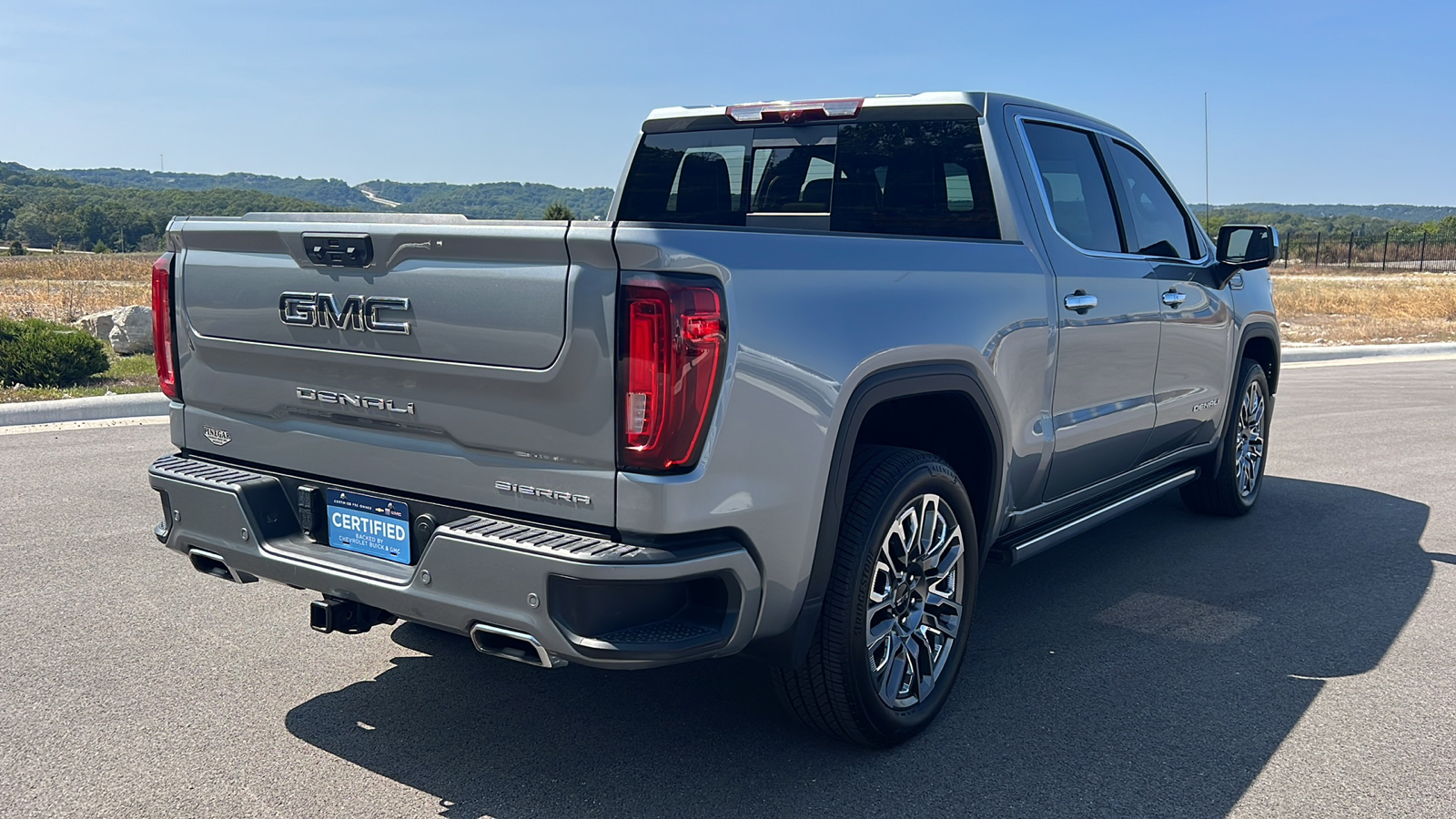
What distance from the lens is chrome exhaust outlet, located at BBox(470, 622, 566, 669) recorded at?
9.28ft

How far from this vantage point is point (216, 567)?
3486mm

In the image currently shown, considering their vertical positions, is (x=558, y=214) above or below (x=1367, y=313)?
above

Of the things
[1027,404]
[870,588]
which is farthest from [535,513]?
[1027,404]

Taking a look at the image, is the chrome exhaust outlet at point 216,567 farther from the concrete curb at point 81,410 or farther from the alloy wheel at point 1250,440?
the concrete curb at point 81,410

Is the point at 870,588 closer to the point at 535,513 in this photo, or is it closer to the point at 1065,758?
the point at 1065,758

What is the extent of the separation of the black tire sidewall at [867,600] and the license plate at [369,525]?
4.06ft

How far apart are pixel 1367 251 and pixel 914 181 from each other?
6954 centimetres

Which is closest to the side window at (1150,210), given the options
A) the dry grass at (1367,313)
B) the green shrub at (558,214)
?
the green shrub at (558,214)

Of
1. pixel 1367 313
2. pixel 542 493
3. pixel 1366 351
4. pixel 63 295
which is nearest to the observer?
pixel 542 493

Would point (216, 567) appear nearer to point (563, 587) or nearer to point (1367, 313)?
point (563, 587)

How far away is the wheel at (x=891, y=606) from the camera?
3.29m

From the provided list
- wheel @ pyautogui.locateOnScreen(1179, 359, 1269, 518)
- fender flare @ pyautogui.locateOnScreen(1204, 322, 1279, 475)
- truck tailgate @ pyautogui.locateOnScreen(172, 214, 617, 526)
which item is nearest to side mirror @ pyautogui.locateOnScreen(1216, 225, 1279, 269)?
fender flare @ pyautogui.locateOnScreen(1204, 322, 1279, 475)

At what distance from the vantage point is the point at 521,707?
12.5ft

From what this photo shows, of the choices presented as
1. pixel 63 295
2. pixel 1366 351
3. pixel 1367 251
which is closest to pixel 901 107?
pixel 1366 351
